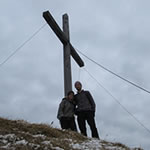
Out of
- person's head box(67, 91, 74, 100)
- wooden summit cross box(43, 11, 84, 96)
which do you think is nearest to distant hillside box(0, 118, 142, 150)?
person's head box(67, 91, 74, 100)

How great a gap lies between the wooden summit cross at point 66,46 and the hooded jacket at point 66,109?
2.59ft

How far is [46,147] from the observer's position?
463 centimetres

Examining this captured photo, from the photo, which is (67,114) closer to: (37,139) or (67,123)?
(67,123)

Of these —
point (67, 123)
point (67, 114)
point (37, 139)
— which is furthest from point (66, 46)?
point (37, 139)

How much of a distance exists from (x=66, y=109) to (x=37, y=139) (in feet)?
10.2

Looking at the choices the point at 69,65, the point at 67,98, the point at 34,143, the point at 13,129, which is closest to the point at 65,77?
the point at 69,65

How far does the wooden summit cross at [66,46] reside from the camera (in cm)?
915

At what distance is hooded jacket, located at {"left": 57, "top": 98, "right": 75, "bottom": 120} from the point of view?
26.6 feet

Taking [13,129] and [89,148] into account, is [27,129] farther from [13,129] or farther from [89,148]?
[89,148]

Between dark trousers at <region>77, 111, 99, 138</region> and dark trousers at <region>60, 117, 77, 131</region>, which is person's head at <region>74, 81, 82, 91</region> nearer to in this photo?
dark trousers at <region>77, 111, 99, 138</region>

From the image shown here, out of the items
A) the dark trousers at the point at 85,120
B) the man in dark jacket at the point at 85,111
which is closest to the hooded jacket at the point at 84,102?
the man in dark jacket at the point at 85,111

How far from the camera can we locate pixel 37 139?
201 inches

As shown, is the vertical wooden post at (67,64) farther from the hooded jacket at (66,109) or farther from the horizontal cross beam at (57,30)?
the hooded jacket at (66,109)

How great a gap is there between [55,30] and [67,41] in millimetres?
545
